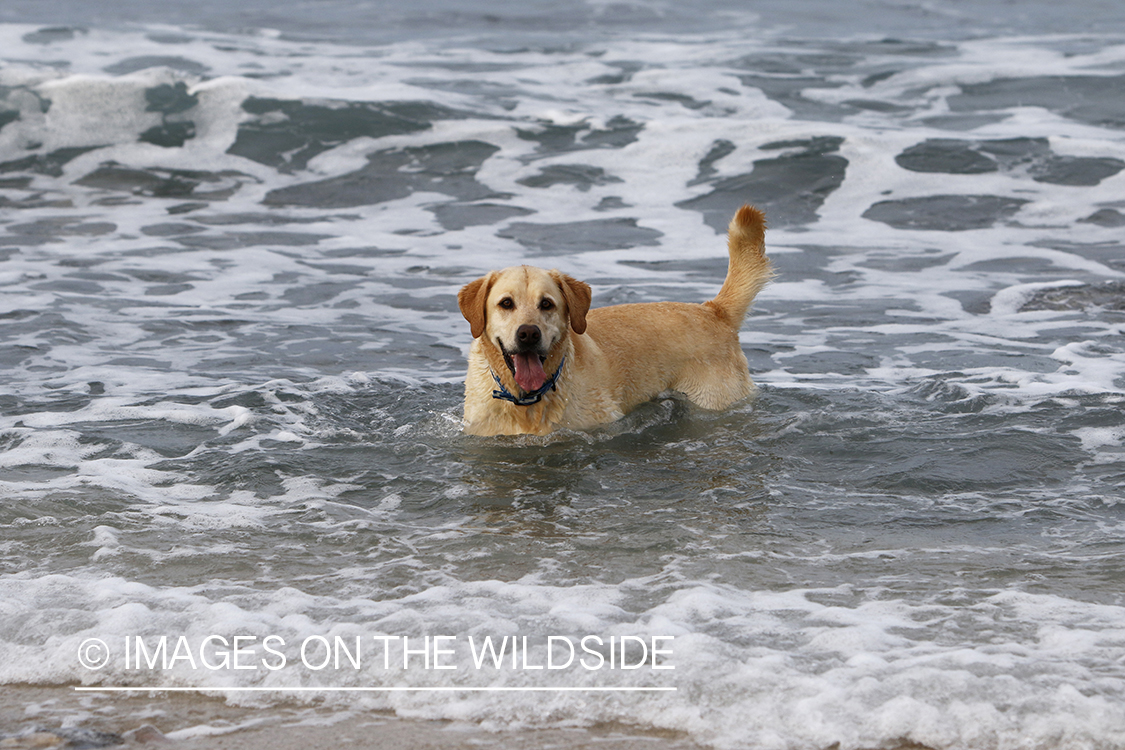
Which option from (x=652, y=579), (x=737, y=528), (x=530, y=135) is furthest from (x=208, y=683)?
(x=530, y=135)

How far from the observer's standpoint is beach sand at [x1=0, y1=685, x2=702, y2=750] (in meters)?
3.16

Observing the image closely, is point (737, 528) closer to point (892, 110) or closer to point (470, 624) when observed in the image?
point (470, 624)

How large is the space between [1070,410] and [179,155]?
489 inches

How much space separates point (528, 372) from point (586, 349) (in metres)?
0.53

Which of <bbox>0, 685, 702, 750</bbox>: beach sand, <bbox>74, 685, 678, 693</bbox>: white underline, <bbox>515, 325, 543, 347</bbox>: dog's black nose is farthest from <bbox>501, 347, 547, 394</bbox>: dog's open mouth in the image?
<bbox>0, 685, 702, 750</bbox>: beach sand

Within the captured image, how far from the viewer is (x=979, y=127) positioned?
16.0 metres

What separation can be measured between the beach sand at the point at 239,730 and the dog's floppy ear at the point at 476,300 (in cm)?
281

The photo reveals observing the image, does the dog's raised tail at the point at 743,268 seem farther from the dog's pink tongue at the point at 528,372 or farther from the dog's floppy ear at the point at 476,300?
the dog's floppy ear at the point at 476,300

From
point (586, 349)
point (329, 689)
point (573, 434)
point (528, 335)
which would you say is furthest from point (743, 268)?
point (329, 689)

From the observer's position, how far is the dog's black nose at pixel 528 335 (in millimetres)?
5598

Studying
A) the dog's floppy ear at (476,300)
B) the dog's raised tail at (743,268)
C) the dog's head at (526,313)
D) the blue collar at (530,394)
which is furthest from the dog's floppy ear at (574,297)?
the dog's raised tail at (743,268)

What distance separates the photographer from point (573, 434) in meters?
6.13

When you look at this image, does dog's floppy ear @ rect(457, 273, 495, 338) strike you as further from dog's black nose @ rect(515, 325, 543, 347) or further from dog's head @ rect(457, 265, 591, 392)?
dog's black nose @ rect(515, 325, 543, 347)

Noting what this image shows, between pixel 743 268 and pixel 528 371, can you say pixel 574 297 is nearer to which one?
pixel 528 371
